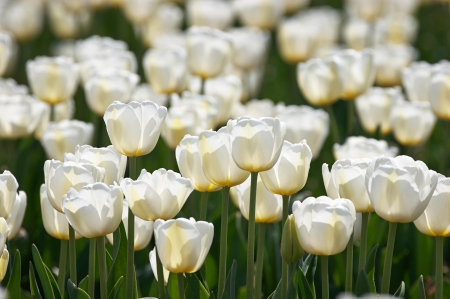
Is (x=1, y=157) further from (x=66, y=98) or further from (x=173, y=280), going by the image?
(x=173, y=280)

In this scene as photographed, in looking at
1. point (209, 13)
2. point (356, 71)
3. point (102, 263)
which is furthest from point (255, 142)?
point (209, 13)

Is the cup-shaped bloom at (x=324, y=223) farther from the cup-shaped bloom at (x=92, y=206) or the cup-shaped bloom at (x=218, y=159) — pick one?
the cup-shaped bloom at (x=92, y=206)

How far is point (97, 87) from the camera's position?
8.49 ft

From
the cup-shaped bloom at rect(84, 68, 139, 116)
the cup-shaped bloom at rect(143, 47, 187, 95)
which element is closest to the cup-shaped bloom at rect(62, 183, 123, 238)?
the cup-shaped bloom at rect(84, 68, 139, 116)

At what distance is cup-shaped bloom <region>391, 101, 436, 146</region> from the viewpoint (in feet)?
8.31

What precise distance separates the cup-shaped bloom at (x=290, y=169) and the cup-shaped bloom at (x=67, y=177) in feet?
1.28

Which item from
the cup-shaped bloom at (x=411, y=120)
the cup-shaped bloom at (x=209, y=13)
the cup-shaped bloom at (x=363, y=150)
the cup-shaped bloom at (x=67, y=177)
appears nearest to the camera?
the cup-shaped bloom at (x=67, y=177)

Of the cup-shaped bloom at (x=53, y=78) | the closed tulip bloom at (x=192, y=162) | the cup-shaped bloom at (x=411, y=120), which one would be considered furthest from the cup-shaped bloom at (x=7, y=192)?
the cup-shaped bloom at (x=411, y=120)

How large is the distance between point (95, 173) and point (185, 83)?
5.01 feet

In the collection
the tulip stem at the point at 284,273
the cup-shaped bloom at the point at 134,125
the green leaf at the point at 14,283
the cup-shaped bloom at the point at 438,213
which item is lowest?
the green leaf at the point at 14,283

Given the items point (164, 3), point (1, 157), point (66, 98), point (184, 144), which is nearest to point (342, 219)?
point (184, 144)

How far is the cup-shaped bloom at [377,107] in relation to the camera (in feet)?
9.12

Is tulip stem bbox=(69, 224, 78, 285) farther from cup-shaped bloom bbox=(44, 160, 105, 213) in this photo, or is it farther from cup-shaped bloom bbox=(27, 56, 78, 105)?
cup-shaped bloom bbox=(27, 56, 78, 105)

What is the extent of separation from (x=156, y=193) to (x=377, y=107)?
60.0 inches
